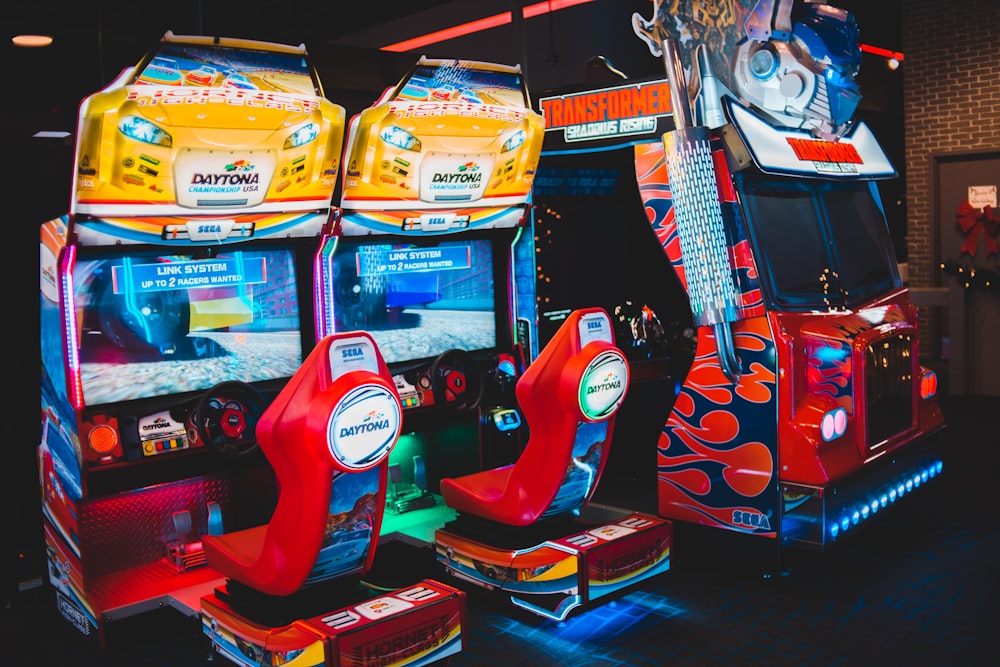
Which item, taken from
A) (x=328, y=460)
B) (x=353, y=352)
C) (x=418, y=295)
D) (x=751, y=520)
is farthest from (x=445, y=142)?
(x=751, y=520)

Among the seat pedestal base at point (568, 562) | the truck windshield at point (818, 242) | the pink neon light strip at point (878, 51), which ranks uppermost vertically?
the pink neon light strip at point (878, 51)

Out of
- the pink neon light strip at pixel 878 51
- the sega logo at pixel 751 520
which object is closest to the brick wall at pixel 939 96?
the pink neon light strip at pixel 878 51

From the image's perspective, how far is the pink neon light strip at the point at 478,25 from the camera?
8.61m

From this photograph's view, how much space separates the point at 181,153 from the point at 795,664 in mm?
3019

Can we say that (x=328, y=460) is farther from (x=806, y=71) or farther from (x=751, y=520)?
(x=806, y=71)

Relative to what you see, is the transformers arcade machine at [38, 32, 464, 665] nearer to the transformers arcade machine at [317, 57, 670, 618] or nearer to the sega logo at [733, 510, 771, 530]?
the transformers arcade machine at [317, 57, 670, 618]

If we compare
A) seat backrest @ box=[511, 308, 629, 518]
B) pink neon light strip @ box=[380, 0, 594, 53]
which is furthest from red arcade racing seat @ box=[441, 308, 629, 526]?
pink neon light strip @ box=[380, 0, 594, 53]

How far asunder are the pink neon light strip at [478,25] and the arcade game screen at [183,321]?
457 cm

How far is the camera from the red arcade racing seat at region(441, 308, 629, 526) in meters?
3.94

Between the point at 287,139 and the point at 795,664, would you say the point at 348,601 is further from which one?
the point at 287,139

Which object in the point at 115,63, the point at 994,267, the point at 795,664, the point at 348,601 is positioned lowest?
the point at 795,664

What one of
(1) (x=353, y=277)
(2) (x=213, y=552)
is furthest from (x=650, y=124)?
(2) (x=213, y=552)

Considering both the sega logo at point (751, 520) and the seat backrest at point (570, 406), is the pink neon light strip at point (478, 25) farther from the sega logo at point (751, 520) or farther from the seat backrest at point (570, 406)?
the sega logo at point (751, 520)

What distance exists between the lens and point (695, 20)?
4.46 meters
